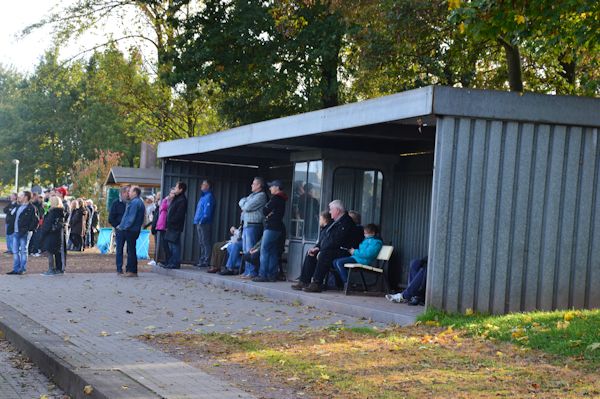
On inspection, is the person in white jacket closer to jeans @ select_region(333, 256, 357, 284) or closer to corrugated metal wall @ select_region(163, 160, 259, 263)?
jeans @ select_region(333, 256, 357, 284)

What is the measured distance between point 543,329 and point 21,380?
16.3ft

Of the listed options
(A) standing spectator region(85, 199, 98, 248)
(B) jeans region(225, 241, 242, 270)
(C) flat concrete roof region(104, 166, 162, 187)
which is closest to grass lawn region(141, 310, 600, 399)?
(B) jeans region(225, 241, 242, 270)

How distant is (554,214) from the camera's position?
12.9 metres

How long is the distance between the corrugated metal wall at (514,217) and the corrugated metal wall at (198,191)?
11.5 metres

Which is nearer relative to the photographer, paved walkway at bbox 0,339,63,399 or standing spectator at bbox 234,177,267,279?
paved walkway at bbox 0,339,63,399

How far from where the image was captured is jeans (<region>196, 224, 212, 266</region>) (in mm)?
22016

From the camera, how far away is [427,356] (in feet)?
30.8

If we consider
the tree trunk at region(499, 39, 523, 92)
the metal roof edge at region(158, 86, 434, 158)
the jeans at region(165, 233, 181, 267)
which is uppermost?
the tree trunk at region(499, 39, 523, 92)

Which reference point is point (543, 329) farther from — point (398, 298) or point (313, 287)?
point (313, 287)

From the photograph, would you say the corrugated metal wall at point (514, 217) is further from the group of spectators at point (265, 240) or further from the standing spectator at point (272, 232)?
the standing spectator at point (272, 232)

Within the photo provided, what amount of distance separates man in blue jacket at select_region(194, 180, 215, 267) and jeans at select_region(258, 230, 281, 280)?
329cm

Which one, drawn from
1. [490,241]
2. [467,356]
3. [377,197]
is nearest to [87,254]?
[377,197]

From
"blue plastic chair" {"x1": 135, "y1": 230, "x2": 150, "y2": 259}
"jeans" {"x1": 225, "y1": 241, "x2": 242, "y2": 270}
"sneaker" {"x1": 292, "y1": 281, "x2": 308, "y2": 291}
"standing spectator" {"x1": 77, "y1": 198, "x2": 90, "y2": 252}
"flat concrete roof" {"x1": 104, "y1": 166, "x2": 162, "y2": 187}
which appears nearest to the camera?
"sneaker" {"x1": 292, "y1": 281, "x2": 308, "y2": 291}

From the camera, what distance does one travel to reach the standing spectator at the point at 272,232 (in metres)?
18.2
